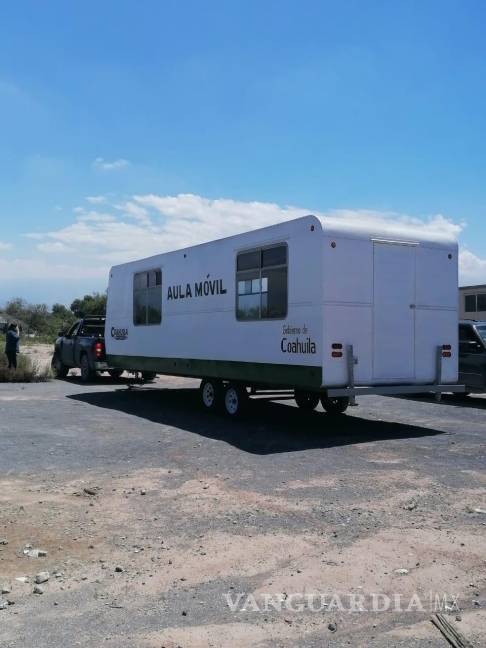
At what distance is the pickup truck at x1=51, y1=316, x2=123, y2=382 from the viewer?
19.7m

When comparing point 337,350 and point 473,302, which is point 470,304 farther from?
point 337,350

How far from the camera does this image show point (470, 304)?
4212 cm

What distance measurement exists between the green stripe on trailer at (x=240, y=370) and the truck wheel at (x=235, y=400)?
0.29 m

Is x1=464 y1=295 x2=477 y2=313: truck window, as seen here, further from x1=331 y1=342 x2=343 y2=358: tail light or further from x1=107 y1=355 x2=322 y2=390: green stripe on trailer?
x1=331 y1=342 x2=343 y2=358: tail light

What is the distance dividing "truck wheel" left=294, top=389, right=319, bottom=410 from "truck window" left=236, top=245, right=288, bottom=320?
84.7 inches

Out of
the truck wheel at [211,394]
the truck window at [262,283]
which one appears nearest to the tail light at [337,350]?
the truck window at [262,283]

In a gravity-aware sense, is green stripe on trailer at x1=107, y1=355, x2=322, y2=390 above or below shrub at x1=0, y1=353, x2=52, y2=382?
above

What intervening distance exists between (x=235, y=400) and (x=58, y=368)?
1170cm

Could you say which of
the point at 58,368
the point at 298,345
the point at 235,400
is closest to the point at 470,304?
the point at 58,368

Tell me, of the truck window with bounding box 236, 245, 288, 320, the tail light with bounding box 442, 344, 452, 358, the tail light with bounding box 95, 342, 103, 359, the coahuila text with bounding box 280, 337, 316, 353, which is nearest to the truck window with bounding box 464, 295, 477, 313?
the tail light with bounding box 95, 342, 103, 359

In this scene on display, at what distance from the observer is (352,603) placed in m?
4.25

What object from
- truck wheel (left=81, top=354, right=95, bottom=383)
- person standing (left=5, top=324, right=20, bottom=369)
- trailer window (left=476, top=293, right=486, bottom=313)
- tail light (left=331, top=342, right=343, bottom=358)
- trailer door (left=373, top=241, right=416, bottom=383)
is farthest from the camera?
trailer window (left=476, top=293, right=486, bottom=313)

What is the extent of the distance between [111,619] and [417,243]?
316 inches

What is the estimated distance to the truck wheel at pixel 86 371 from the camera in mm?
19859
